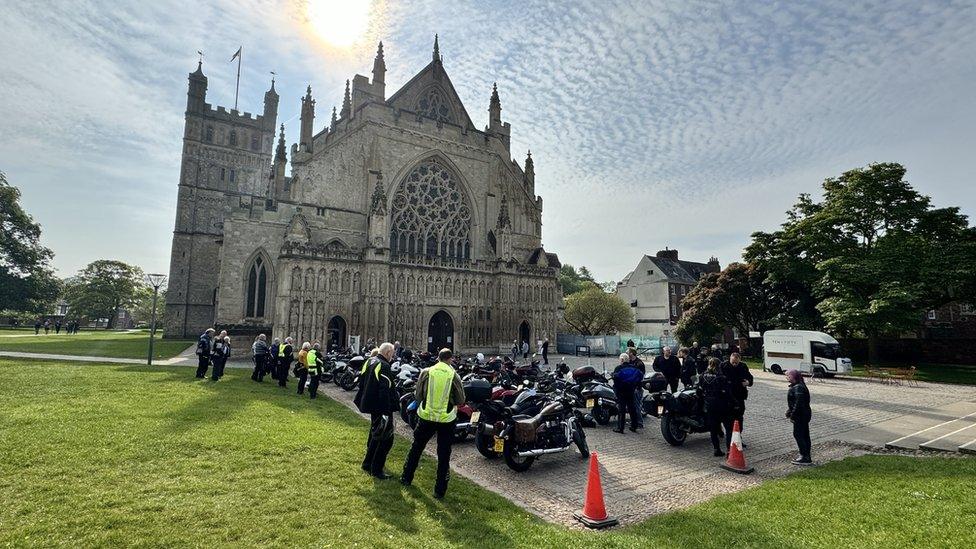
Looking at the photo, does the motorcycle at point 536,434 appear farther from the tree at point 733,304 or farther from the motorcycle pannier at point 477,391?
the tree at point 733,304

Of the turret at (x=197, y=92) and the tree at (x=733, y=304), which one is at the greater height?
the turret at (x=197, y=92)

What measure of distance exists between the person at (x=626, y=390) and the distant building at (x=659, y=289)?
160 ft

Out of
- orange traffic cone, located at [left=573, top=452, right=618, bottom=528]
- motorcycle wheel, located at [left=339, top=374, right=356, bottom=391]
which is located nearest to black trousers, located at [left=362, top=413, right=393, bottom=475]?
orange traffic cone, located at [left=573, top=452, right=618, bottom=528]

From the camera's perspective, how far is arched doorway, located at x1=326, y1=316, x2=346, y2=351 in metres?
27.5

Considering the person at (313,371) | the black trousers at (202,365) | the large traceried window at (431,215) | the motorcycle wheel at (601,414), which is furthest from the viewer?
the large traceried window at (431,215)

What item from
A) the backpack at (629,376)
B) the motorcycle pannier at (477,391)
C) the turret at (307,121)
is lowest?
the motorcycle pannier at (477,391)

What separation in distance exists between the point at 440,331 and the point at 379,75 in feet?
63.4

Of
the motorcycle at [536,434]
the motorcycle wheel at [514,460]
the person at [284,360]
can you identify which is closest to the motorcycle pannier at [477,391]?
the motorcycle at [536,434]

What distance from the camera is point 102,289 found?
63531mm

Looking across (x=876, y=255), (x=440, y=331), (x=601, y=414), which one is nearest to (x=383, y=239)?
(x=440, y=331)

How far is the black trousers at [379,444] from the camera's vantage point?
6348 mm

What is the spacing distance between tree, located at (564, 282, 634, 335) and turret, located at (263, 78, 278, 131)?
40.8 m

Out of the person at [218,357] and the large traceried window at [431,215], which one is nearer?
Answer: the person at [218,357]

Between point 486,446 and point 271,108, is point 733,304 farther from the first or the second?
Result: point 271,108
